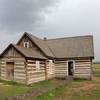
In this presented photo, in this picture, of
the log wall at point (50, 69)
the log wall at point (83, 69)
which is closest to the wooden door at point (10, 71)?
the log wall at point (50, 69)

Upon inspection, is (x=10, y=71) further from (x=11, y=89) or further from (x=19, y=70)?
(x=11, y=89)

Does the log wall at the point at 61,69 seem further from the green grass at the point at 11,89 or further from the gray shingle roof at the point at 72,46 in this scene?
the green grass at the point at 11,89

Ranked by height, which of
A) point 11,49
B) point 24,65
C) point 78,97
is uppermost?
point 11,49

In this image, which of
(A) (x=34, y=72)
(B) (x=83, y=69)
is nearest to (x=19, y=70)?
(A) (x=34, y=72)

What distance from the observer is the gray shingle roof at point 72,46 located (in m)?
32.3

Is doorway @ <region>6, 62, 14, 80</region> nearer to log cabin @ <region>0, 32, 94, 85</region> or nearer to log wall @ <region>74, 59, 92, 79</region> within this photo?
log cabin @ <region>0, 32, 94, 85</region>

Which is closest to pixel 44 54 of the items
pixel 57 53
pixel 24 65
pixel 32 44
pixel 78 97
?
pixel 32 44

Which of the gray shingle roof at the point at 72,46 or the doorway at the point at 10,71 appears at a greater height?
the gray shingle roof at the point at 72,46

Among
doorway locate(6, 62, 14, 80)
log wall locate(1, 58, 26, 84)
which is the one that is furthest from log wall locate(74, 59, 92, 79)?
doorway locate(6, 62, 14, 80)

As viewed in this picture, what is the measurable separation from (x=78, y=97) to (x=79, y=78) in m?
16.1

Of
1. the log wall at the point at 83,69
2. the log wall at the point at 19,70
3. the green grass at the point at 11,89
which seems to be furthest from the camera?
the log wall at the point at 83,69

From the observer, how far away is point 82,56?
31.4 meters

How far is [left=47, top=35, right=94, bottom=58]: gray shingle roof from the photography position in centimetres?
3228

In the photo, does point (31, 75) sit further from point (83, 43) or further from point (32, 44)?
point (83, 43)
